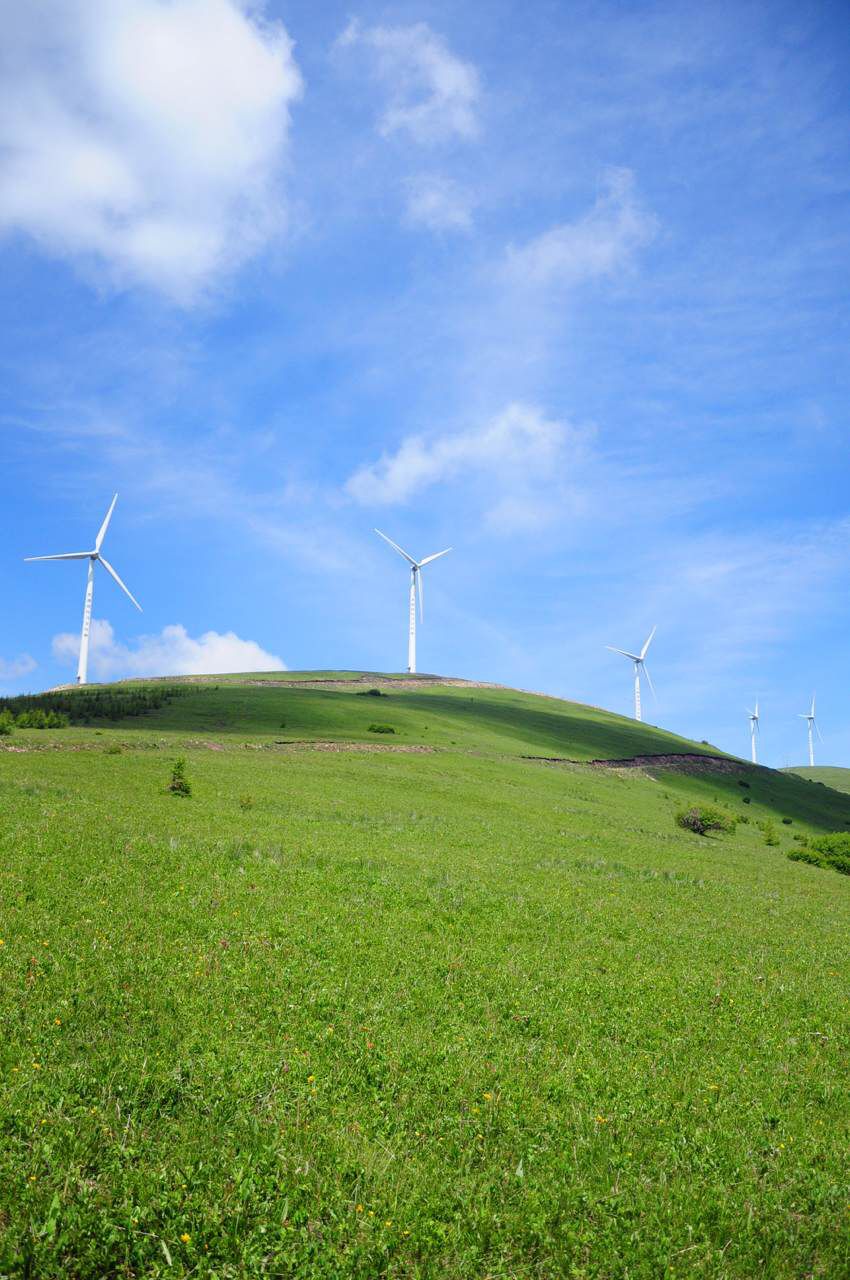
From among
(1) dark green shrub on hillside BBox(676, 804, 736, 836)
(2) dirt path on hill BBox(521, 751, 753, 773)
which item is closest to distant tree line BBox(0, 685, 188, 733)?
(2) dirt path on hill BBox(521, 751, 753, 773)

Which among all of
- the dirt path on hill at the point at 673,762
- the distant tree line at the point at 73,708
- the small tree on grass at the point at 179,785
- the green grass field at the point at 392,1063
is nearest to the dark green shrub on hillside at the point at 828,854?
the green grass field at the point at 392,1063

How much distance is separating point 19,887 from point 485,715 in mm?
98969

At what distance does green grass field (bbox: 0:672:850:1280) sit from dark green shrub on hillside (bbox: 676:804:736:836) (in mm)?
27905

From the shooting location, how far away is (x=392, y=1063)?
1316 cm

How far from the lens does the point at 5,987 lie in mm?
13562

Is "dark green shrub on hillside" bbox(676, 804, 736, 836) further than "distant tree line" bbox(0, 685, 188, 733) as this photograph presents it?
No

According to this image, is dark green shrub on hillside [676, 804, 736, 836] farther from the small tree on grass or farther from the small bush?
the small tree on grass

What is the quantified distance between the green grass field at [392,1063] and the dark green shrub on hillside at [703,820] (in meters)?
27.9

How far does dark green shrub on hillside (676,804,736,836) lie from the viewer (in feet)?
191

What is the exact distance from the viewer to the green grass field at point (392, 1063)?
31.0 feet

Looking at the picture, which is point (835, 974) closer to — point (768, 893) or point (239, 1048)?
point (768, 893)

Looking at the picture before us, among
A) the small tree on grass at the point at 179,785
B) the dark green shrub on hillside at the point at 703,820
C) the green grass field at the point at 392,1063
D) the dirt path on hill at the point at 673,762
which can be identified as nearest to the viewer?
the green grass field at the point at 392,1063

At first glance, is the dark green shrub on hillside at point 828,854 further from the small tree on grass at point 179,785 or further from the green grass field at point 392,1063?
the small tree on grass at point 179,785

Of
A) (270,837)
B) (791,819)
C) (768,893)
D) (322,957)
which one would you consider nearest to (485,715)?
(791,819)
